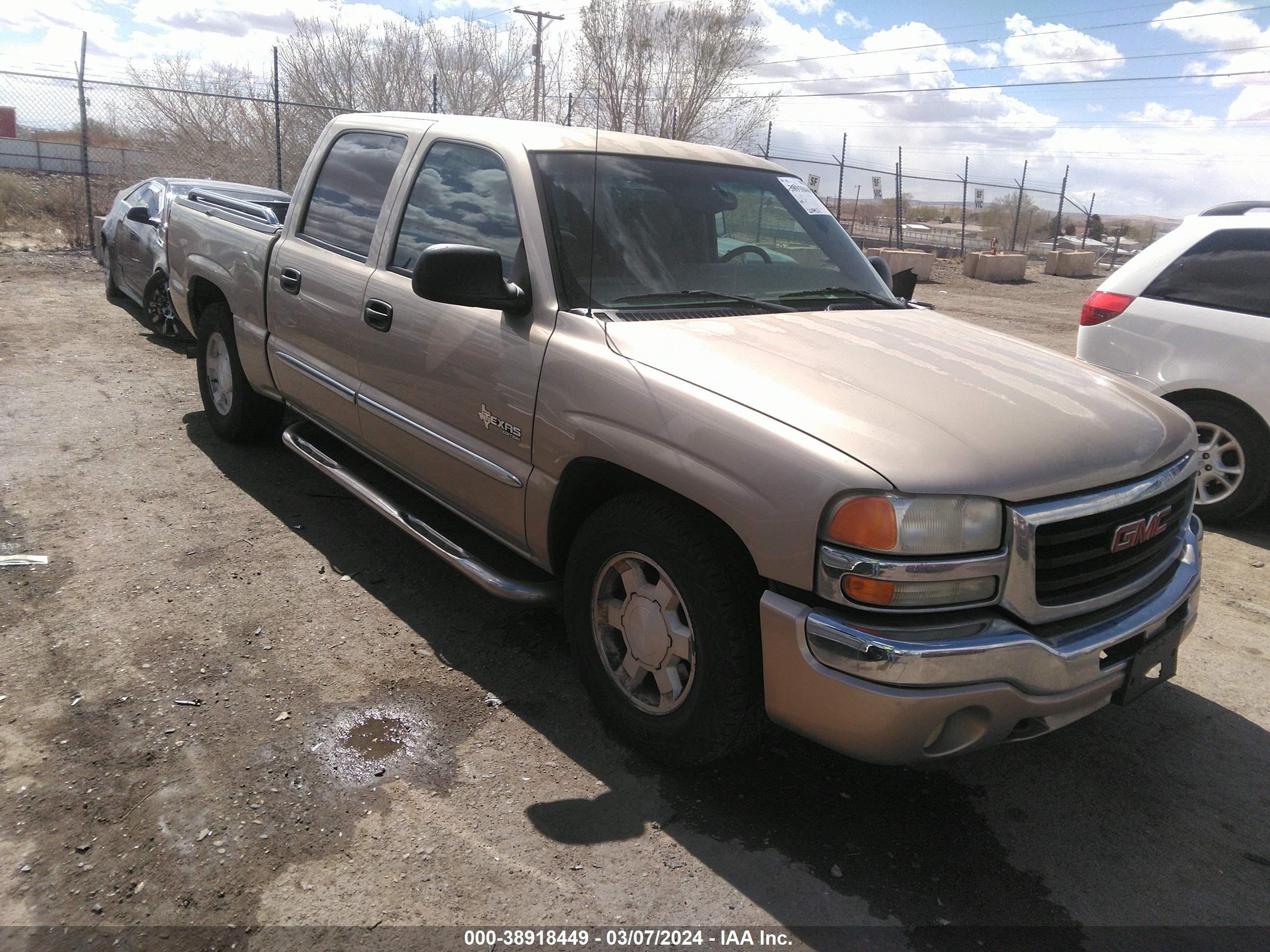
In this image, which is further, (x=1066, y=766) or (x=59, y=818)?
(x=1066, y=766)

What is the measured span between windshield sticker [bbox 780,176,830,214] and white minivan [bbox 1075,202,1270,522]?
2141 millimetres

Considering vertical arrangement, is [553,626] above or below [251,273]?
below

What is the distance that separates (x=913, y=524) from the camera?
7.42 feet

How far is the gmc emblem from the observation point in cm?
261

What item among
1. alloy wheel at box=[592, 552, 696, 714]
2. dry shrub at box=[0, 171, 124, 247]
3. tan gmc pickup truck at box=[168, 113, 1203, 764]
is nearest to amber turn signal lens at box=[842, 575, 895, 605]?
tan gmc pickup truck at box=[168, 113, 1203, 764]

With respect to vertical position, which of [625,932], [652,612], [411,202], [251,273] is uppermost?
[411,202]

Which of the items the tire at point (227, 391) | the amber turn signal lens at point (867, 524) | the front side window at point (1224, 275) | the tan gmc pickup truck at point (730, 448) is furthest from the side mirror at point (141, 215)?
the amber turn signal lens at point (867, 524)

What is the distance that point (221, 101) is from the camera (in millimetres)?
19562

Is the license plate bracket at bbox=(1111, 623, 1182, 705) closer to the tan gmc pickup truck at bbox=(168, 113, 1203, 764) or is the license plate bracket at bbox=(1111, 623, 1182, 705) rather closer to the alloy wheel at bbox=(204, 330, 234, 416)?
the tan gmc pickup truck at bbox=(168, 113, 1203, 764)

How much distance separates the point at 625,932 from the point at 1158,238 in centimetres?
577

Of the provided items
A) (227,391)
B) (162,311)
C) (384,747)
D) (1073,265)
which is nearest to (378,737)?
(384,747)

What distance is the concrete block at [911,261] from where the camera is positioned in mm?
19922

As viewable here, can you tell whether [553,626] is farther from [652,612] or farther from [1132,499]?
[1132,499]

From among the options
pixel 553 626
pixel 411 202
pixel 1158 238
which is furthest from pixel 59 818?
pixel 1158 238
